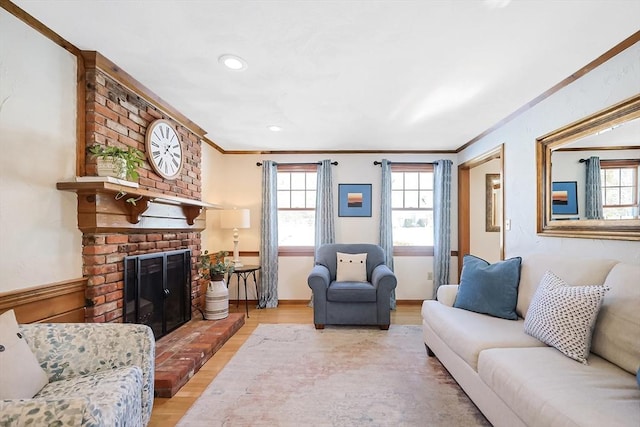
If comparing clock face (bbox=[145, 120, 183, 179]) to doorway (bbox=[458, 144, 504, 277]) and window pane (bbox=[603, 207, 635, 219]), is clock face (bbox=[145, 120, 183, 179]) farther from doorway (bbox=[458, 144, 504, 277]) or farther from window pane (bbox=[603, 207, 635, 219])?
doorway (bbox=[458, 144, 504, 277])

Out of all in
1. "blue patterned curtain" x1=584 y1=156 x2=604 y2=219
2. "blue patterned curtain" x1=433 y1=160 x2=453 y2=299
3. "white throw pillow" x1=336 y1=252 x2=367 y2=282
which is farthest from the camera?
"blue patterned curtain" x1=433 y1=160 x2=453 y2=299

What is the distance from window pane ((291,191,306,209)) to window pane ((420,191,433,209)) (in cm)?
184

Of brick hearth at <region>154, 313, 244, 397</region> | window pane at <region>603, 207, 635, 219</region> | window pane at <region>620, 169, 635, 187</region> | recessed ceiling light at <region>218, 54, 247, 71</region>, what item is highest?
recessed ceiling light at <region>218, 54, 247, 71</region>

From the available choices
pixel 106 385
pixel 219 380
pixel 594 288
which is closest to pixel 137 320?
pixel 219 380

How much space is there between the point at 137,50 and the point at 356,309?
120 inches

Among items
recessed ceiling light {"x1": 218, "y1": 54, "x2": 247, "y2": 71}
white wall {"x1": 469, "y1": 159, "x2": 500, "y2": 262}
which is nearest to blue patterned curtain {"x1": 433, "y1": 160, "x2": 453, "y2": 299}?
white wall {"x1": 469, "y1": 159, "x2": 500, "y2": 262}

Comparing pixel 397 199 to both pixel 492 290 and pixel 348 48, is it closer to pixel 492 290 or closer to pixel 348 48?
pixel 492 290

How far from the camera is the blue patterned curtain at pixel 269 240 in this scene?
14.2ft

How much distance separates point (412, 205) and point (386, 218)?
22.0 inches

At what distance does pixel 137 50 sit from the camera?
76.9 inches

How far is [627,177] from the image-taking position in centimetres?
191

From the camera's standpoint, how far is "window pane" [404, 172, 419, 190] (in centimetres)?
460

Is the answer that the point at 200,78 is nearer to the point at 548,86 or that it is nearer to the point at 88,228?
the point at 88,228

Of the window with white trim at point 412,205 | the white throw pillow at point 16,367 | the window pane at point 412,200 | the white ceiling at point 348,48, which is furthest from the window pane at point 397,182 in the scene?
the white throw pillow at point 16,367
